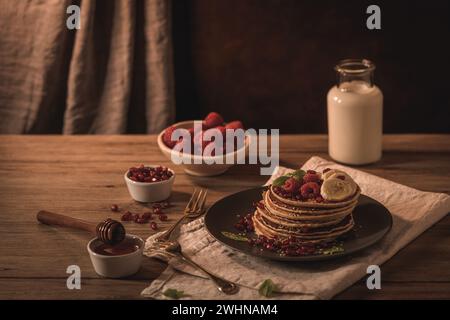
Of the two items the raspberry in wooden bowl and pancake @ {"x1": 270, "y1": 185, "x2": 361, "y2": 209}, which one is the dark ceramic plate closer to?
pancake @ {"x1": 270, "y1": 185, "x2": 361, "y2": 209}

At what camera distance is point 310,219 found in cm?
154

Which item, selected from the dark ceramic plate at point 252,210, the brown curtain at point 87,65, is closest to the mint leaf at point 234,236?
the dark ceramic plate at point 252,210

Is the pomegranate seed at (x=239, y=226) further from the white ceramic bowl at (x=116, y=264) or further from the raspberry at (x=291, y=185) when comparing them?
the white ceramic bowl at (x=116, y=264)

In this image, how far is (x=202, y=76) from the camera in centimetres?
305

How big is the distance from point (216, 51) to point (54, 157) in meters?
1.01

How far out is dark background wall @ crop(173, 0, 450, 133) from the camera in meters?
2.92

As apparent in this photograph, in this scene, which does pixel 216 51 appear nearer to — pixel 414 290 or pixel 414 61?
pixel 414 61

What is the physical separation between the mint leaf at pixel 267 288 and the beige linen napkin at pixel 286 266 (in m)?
0.01

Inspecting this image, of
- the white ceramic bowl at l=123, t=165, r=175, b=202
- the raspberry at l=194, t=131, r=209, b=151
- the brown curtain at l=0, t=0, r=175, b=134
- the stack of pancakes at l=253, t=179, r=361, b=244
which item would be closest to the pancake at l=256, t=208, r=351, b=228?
the stack of pancakes at l=253, t=179, r=361, b=244

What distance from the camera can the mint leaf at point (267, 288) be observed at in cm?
141

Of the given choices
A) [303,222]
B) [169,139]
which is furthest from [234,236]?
[169,139]

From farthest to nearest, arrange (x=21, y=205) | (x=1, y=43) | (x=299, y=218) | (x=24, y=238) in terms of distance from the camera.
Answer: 1. (x=1, y=43)
2. (x=21, y=205)
3. (x=24, y=238)
4. (x=299, y=218)

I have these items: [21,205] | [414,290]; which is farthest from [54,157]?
[414,290]

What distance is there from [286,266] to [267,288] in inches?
4.4
